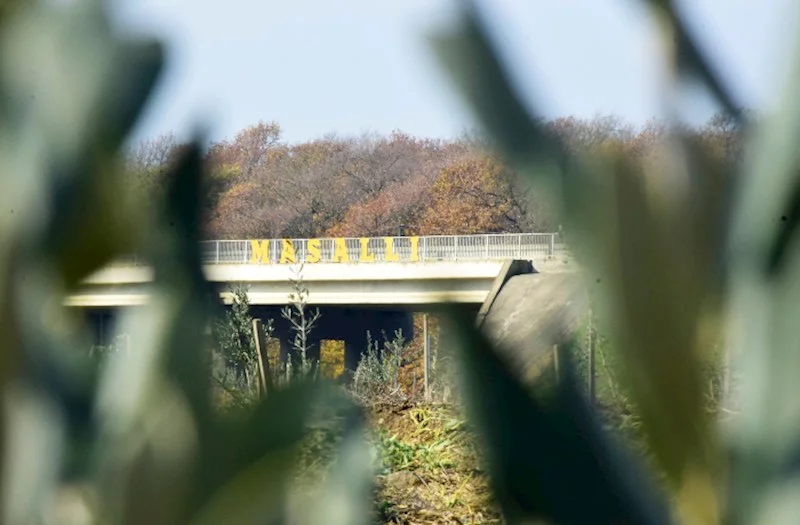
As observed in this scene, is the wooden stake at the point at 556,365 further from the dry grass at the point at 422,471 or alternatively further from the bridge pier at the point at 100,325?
the dry grass at the point at 422,471

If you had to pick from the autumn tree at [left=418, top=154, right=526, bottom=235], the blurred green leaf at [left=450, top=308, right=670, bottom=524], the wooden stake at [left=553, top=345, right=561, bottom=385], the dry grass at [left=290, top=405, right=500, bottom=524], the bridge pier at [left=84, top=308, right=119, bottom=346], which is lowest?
the dry grass at [left=290, top=405, right=500, bottom=524]

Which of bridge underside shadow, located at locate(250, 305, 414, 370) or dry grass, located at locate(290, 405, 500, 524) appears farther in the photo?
bridge underside shadow, located at locate(250, 305, 414, 370)

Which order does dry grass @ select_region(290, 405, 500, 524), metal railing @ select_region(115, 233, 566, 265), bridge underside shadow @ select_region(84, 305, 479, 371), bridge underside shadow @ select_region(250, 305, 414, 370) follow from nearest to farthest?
dry grass @ select_region(290, 405, 500, 524)
bridge underside shadow @ select_region(84, 305, 479, 371)
bridge underside shadow @ select_region(250, 305, 414, 370)
metal railing @ select_region(115, 233, 566, 265)

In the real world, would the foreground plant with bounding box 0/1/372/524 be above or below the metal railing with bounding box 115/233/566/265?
below

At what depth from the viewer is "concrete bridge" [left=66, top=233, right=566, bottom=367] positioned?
55 centimetres

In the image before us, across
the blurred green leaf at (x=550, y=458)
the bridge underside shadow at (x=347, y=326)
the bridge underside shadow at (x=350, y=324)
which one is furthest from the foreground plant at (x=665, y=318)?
the bridge underside shadow at (x=350, y=324)

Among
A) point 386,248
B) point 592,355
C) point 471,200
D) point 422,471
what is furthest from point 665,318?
point 386,248

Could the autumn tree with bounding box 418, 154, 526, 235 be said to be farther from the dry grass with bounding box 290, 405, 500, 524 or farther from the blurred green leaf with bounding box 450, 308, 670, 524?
the dry grass with bounding box 290, 405, 500, 524

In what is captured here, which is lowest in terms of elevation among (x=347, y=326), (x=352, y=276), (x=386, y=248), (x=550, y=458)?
(x=550, y=458)

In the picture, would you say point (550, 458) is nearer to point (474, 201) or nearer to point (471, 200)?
point (474, 201)

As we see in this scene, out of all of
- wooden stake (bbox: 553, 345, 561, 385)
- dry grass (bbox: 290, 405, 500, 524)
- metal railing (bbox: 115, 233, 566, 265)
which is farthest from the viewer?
metal railing (bbox: 115, 233, 566, 265)

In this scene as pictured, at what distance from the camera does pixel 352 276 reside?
732 inches

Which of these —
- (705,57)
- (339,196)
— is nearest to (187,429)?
(705,57)

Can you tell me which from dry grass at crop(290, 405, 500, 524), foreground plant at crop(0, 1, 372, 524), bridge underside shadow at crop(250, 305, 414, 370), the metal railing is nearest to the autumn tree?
foreground plant at crop(0, 1, 372, 524)
